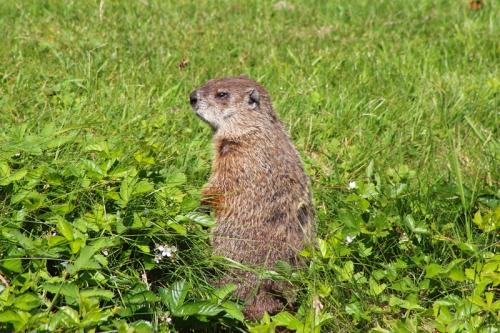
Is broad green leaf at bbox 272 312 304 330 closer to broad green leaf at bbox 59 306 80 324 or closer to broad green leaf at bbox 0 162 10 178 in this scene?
broad green leaf at bbox 59 306 80 324

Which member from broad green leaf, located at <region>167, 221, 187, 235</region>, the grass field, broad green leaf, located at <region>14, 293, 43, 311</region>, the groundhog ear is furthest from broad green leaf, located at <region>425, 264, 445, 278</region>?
broad green leaf, located at <region>14, 293, 43, 311</region>

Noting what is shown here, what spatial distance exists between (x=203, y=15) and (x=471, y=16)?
3.09 metres

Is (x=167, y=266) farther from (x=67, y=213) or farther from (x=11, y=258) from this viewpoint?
(x=11, y=258)

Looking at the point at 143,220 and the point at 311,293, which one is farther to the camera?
the point at 311,293

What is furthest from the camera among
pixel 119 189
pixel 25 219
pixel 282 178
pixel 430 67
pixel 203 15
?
pixel 203 15

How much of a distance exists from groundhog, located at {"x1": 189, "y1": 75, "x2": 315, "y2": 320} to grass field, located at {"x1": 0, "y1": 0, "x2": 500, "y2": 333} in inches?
5.4

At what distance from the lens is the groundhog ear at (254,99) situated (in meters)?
3.88

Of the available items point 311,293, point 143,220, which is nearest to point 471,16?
point 311,293

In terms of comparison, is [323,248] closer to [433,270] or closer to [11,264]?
[433,270]

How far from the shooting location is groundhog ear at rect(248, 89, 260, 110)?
3.88 metres

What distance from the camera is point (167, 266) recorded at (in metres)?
3.00

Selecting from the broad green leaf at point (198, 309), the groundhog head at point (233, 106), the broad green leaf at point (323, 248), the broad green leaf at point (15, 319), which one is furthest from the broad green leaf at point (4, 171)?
the broad green leaf at point (323, 248)

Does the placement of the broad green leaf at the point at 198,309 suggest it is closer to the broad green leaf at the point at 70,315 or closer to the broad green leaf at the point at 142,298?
the broad green leaf at the point at 142,298

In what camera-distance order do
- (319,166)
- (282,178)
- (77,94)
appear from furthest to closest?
(77,94) → (319,166) → (282,178)
